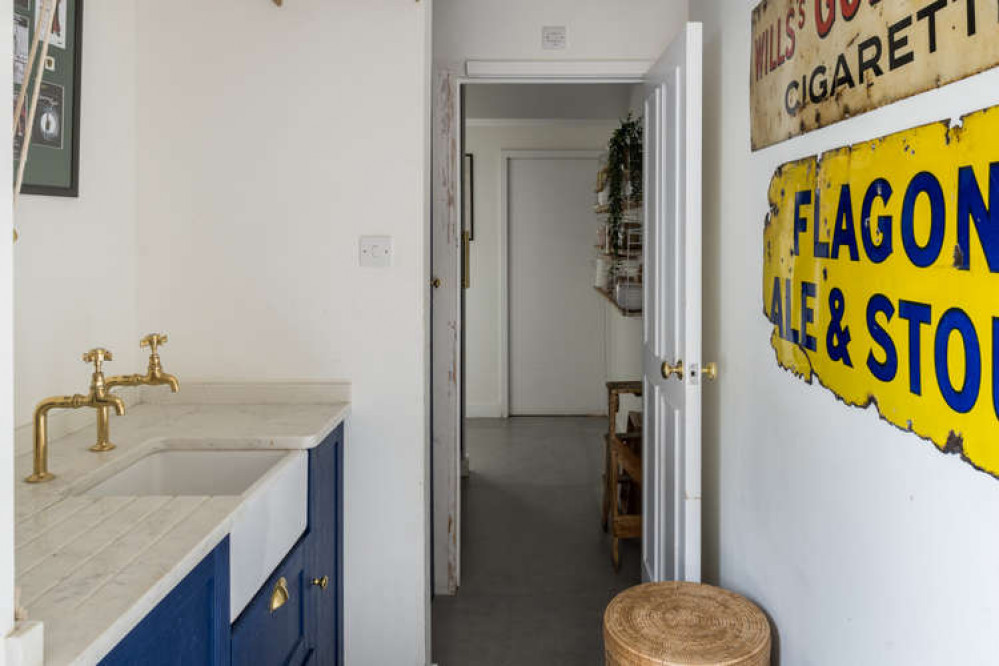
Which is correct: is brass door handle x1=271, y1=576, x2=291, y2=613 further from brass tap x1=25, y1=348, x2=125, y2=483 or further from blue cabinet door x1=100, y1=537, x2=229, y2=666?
brass tap x1=25, y1=348, x2=125, y2=483

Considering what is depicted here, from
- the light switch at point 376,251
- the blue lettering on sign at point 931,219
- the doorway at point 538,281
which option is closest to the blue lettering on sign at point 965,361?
the blue lettering on sign at point 931,219

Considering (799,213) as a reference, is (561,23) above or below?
above

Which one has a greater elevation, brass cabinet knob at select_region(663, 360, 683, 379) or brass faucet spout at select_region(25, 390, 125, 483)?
brass cabinet knob at select_region(663, 360, 683, 379)

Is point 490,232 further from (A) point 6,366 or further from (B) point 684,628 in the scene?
(A) point 6,366

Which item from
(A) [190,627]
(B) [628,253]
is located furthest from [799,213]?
(B) [628,253]

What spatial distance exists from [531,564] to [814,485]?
1.94 meters

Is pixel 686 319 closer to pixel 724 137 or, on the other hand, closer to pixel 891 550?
pixel 724 137

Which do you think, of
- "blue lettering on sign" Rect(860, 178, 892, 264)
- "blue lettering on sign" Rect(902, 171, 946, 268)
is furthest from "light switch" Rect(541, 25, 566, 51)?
"blue lettering on sign" Rect(902, 171, 946, 268)

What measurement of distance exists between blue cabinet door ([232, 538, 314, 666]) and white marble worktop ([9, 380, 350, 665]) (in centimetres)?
23

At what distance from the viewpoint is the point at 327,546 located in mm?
2137

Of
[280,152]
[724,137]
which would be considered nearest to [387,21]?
[280,152]

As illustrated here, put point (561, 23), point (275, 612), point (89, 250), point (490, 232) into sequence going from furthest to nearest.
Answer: point (490, 232) → point (561, 23) → point (89, 250) → point (275, 612)

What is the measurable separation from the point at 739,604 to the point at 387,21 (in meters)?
1.77

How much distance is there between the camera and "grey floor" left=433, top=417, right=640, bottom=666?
9.07 ft
